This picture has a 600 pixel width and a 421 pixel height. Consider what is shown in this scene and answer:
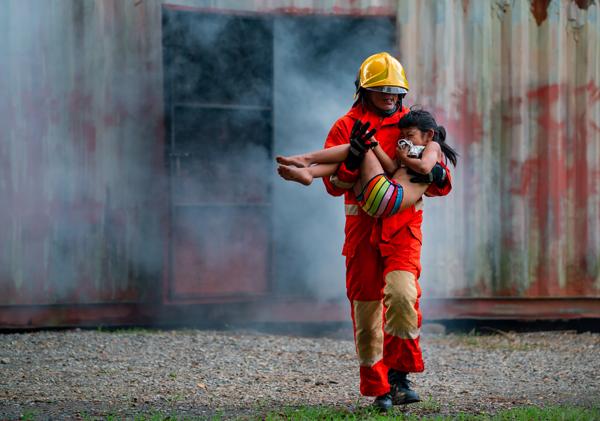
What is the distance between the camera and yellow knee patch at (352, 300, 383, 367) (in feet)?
14.7

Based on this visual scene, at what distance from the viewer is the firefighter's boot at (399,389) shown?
443 centimetres

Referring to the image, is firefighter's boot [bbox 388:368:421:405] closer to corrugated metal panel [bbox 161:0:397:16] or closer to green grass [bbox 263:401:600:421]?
green grass [bbox 263:401:600:421]

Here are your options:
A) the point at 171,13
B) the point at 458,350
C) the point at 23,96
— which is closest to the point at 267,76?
the point at 171,13

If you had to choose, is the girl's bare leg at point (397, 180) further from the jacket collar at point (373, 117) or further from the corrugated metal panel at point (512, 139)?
the corrugated metal panel at point (512, 139)

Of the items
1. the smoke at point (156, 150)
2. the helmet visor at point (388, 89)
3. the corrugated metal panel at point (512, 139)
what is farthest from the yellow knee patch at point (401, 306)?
the corrugated metal panel at point (512, 139)

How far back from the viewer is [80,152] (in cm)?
695

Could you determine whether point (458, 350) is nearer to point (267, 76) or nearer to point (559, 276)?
point (559, 276)

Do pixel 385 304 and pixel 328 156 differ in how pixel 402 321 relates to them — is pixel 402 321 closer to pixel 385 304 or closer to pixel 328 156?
pixel 385 304

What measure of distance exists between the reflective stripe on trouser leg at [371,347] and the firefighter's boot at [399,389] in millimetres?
36

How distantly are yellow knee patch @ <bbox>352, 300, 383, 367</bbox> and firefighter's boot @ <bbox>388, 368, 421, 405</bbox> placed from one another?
12cm

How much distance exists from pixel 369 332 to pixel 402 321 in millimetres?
258

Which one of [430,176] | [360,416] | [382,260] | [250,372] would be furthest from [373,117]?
[250,372]

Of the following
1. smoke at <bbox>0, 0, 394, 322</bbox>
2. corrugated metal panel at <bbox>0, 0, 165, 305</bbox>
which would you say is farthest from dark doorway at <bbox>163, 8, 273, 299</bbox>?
corrugated metal panel at <bbox>0, 0, 165, 305</bbox>

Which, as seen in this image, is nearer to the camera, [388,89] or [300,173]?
[300,173]
